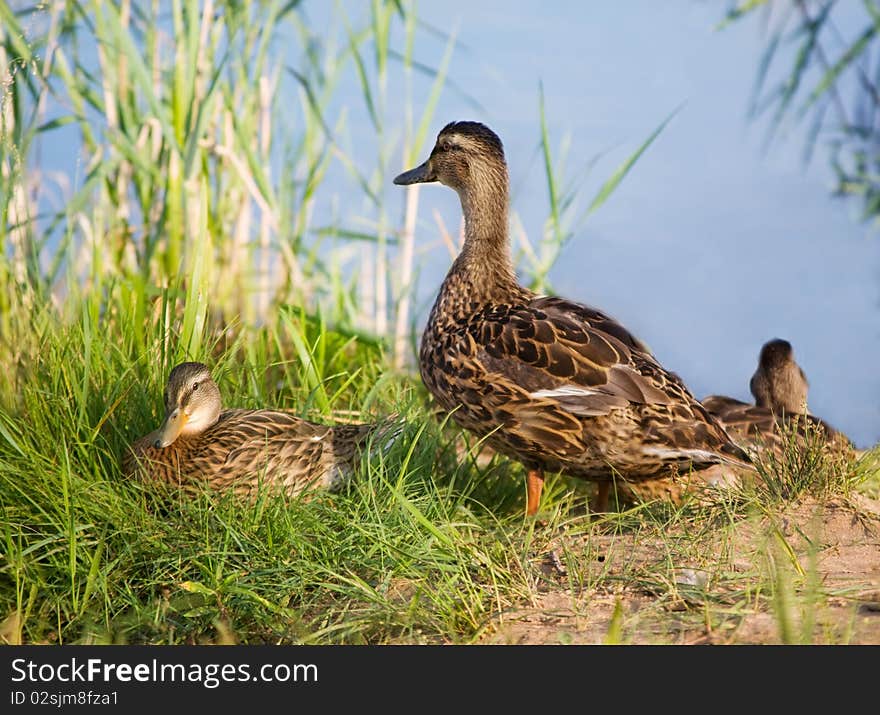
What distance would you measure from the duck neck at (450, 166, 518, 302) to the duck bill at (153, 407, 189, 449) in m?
1.49

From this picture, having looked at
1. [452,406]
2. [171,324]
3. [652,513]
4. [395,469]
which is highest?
[171,324]

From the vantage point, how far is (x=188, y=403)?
4.70 metres

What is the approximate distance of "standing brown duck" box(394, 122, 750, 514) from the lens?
471cm

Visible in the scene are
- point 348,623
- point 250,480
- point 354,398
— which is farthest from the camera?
point 354,398

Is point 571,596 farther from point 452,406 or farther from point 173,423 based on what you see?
point 173,423

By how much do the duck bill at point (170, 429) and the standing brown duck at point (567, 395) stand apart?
45.3 inches

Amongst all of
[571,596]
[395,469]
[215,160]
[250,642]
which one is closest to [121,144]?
[215,160]

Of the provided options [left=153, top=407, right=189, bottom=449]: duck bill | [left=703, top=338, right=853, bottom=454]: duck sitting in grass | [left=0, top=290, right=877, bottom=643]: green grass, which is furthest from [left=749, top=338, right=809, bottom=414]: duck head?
[left=153, top=407, right=189, bottom=449]: duck bill

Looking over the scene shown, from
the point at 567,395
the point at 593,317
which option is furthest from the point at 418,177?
the point at 567,395

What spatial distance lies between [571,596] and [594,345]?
151 centimetres

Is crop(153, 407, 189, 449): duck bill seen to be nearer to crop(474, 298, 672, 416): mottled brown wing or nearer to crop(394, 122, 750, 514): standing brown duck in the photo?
crop(394, 122, 750, 514): standing brown duck

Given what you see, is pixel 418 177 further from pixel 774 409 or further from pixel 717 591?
pixel 717 591

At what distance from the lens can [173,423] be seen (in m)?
4.62

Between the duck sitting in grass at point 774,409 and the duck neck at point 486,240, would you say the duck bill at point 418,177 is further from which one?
the duck sitting in grass at point 774,409
